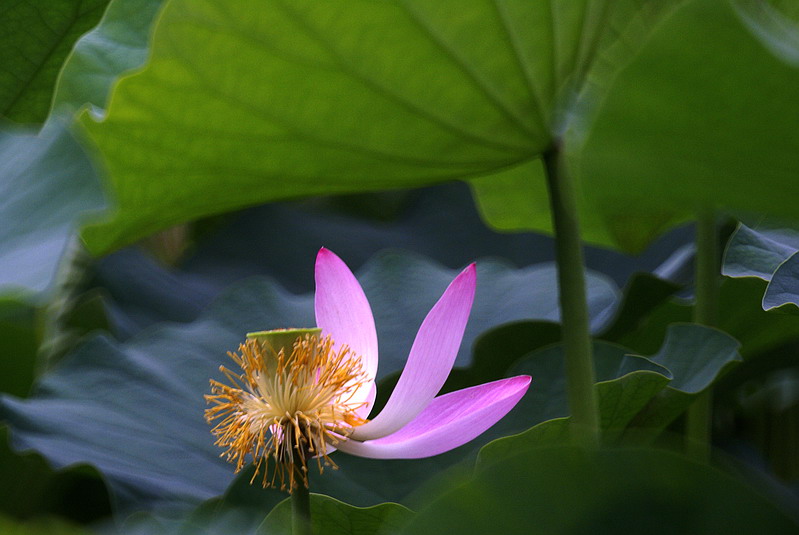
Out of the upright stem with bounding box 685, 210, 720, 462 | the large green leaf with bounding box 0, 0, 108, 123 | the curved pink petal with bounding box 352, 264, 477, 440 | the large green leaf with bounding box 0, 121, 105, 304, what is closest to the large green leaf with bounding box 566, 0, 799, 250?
the curved pink petal with bounding box 352, 264, 477, 440

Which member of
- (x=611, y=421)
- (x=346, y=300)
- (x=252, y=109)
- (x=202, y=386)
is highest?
(x=252, y=109)

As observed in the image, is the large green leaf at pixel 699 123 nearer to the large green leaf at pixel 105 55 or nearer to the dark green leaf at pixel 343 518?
the dark green leaf at pixel 343 518

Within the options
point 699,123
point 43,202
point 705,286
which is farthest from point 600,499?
point 705,286

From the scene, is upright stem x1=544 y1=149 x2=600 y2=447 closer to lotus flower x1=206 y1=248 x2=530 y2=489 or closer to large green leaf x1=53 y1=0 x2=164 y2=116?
lotus flower x1=206 y1=248 x2=530 y2=489

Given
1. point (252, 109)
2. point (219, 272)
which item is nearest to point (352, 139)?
point (252, 109)

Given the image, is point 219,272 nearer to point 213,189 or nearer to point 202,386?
point 202,386

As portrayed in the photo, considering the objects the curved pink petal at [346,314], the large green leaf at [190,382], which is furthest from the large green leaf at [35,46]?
the curved pink petal at [346,314]
